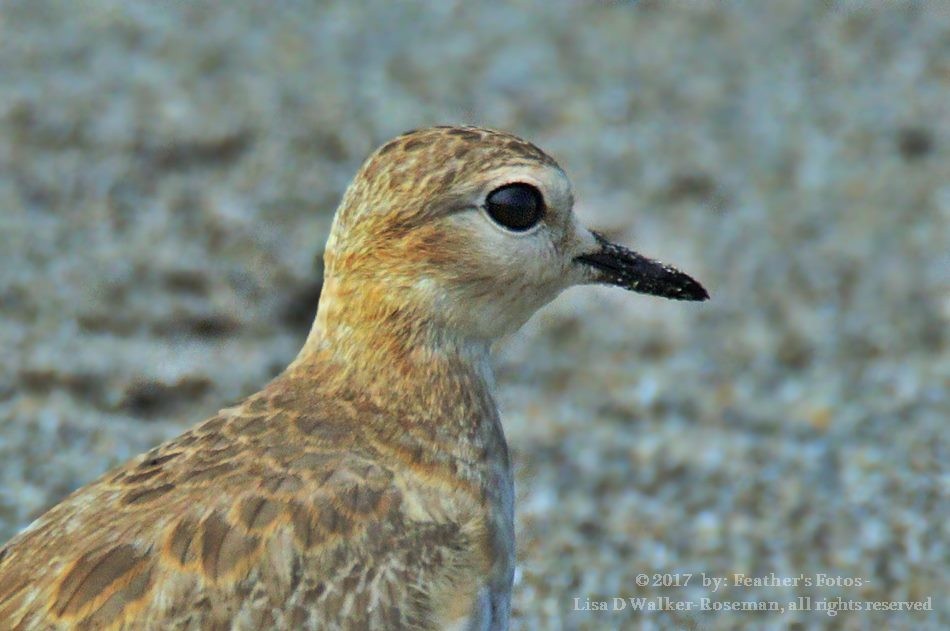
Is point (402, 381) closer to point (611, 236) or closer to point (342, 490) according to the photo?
point (342, 490)

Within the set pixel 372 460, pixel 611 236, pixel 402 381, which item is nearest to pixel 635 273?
pixel 402 381

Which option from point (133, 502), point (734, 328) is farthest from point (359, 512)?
point (734, 328)

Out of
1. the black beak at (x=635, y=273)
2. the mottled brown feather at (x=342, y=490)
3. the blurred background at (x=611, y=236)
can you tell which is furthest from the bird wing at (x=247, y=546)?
the blurred background at (x=611, y=236)

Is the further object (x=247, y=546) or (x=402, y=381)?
(x=402, y=381)

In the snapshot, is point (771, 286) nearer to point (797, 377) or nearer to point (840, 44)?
point (797, 377)

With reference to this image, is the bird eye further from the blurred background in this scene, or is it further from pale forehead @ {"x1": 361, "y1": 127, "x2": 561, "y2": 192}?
the blurred background

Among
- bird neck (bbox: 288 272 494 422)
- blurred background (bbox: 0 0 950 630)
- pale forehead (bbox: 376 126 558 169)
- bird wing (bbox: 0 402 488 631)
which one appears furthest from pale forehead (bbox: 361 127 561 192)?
blurred background (bbox: 0 0 950 630)
